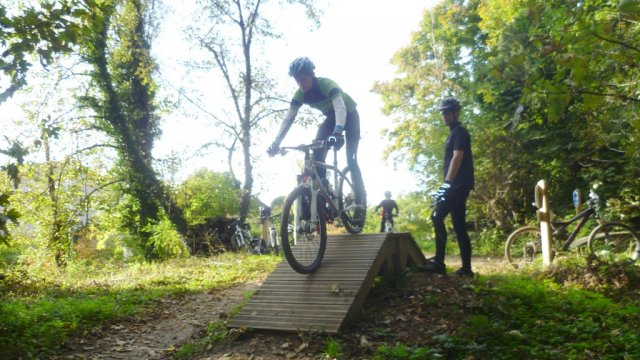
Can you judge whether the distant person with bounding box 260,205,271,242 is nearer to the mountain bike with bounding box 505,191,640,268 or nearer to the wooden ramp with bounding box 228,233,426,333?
the mountain bike with bounding box 505,191,640,268

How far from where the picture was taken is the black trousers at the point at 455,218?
537 cm

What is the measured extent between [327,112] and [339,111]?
0.44 m

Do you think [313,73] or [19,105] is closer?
[313,73]

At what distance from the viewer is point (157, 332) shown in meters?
5.58

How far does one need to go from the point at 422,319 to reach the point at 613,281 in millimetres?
2925

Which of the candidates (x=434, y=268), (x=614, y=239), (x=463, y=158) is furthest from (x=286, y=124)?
(x=614, y=239)

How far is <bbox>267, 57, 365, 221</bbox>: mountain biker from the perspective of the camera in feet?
16.7

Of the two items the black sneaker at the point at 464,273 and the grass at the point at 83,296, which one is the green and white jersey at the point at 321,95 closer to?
the black sneaker at the point at 464,273

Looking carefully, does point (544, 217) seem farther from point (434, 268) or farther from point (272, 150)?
point (272, 150)

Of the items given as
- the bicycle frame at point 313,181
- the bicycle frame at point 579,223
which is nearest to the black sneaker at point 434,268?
the bicycle frame at point 313,181

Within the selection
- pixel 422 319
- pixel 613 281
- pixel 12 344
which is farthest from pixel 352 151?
pixel 12 344

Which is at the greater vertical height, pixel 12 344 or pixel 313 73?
pixel 313 73

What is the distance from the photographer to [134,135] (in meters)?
17.3

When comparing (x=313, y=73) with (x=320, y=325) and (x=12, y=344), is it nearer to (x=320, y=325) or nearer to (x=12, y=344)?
(x=320, y=325)
